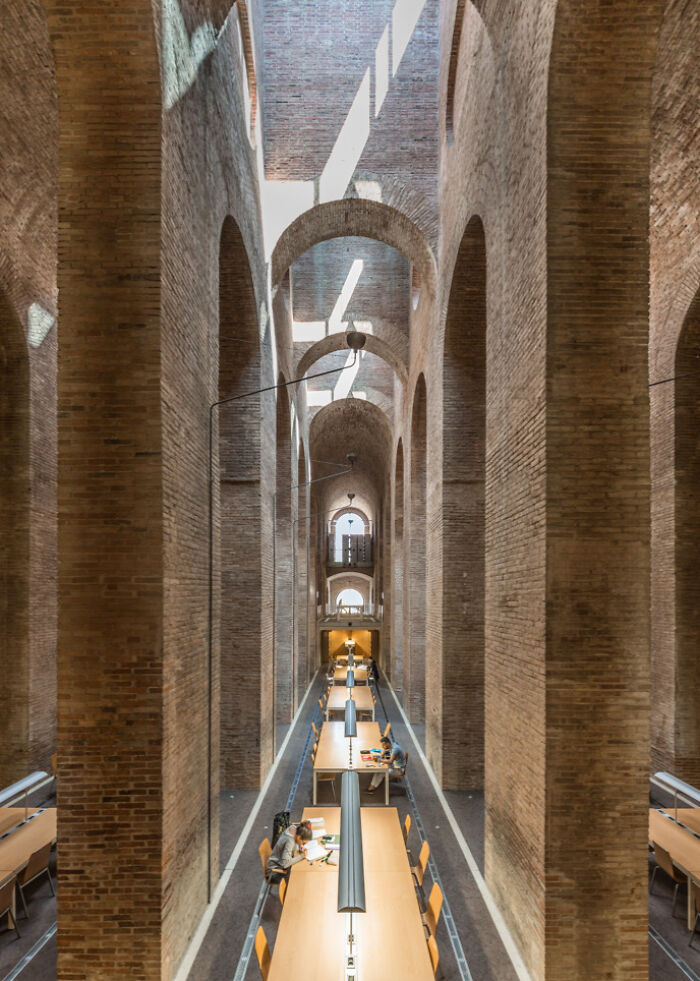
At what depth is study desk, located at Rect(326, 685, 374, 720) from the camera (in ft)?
46.4

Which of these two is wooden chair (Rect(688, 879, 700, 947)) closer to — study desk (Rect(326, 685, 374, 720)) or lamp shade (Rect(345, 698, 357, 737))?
lamp shade (Rect(345, 698, 357, 737))

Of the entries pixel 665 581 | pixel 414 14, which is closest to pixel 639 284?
pixel 665 581

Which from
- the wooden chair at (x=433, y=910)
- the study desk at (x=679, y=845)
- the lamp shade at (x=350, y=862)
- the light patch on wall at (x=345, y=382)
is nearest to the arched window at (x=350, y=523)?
the light patch on wall at (x=345, y=382)

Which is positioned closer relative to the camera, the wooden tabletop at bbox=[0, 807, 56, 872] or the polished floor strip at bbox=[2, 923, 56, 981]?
the polished floor strip at bbox=[2, 923, 56, 981]

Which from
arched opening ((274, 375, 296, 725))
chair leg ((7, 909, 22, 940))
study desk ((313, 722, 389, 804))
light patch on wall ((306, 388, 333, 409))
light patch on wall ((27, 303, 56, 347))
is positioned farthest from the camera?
light patch on wall ((306, 388, 333, 409))

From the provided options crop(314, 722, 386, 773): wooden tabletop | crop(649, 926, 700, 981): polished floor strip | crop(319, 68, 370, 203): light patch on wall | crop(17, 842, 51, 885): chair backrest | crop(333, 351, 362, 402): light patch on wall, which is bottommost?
crop(649, 926, 700, 981): polished floor strip

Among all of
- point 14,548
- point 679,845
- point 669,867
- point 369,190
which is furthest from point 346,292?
point 669,867

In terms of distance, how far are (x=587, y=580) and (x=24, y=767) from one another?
29.3ft

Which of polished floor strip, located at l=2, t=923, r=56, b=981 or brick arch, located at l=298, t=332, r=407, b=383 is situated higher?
brick arch, located at l=298, t=332, r=407, b=383

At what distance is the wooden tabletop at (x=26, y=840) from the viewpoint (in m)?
6.39

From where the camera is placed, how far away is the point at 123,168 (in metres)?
5.16

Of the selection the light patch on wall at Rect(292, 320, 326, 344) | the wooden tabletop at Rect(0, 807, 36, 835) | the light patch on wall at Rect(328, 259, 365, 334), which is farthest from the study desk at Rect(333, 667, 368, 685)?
the wooden tabletop at Rect(0, 807, 36, 835)

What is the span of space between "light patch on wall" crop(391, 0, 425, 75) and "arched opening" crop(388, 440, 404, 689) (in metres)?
10.0

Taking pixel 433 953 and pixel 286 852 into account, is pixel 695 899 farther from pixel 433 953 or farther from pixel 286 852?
pixel 286 852
